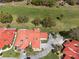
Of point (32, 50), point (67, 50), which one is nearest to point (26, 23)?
point (32, 50)

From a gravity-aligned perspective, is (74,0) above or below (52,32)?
above

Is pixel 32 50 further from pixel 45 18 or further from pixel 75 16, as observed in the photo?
pixel 75 16

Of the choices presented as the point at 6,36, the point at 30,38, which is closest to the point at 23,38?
the point at 30,38

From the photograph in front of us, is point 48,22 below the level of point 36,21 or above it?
above

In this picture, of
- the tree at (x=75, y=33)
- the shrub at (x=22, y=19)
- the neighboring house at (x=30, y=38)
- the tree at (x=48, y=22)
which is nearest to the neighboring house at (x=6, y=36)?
the neighboring house at (x=30, y=38)

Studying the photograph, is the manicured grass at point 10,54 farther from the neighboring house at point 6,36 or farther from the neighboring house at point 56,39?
the neighboring house at point 56,39

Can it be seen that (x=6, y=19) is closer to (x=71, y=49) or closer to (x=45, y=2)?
(x=45, y=2)

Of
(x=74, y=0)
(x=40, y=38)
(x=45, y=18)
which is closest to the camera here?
(x=40, y=38)
